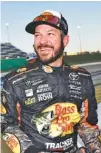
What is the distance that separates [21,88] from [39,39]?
0.33 metres

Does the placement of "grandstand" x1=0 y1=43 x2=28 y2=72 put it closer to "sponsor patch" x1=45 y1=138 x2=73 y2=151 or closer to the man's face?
the man's face

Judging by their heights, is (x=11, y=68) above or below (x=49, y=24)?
below

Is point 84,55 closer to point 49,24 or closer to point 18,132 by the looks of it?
point 49,24

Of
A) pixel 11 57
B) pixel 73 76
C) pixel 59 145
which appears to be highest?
pixel 11 57

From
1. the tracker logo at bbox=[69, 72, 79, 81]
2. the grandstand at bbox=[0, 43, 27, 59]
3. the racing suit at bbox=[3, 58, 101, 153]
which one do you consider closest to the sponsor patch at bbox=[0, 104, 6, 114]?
the racing suit at bbox=[3, 58, 101, 153]

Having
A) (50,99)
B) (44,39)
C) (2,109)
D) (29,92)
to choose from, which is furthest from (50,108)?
(44,39)

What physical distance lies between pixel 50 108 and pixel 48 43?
0.40 meters

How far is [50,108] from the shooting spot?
6.10 ft

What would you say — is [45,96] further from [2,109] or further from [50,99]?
[2,109]

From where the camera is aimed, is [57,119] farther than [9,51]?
No

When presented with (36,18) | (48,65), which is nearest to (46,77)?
(48,65)

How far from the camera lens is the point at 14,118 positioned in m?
1.89

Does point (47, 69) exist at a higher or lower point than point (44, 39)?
lower

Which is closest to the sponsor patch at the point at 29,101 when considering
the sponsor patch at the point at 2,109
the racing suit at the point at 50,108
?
the racing suit at the point at 50,108
